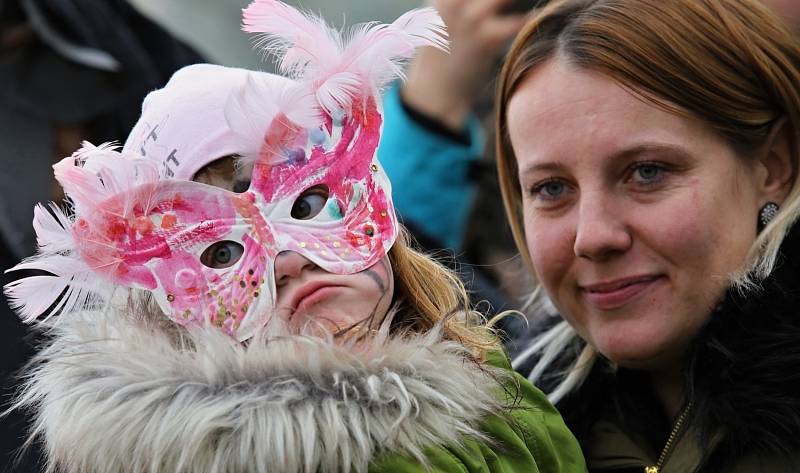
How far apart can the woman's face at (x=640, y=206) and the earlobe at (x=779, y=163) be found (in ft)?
0.06

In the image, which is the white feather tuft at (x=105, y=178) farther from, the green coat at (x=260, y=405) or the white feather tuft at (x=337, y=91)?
the white feather tuft at (x=337, y=91)

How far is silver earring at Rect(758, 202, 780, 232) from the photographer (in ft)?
Result: 7.77

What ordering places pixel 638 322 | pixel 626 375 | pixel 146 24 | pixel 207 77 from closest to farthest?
1. pixel 207 77
2. pixel 638 322
3. pixel 626 375
4. pixel 146 24

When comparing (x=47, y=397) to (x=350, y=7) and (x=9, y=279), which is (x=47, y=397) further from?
(x=350, y=7)

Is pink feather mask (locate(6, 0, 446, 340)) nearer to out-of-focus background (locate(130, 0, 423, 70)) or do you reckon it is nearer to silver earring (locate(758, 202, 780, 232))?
silver earring (locate(758, 202, 780, 232))

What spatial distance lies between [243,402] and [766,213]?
1.10 metres

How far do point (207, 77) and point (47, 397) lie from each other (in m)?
0.62

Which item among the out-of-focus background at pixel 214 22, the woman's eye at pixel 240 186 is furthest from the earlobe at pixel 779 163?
the out-of-focus background at pixel 214 22

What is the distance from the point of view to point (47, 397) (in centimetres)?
203

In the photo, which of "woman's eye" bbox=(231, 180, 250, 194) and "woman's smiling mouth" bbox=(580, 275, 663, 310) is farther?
"woman's smiling mouth" bbox=(580, 275, 663, 310)

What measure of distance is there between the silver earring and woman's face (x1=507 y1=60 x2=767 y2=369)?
0.5 inches

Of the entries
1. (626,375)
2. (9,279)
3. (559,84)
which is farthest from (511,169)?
(9,279)

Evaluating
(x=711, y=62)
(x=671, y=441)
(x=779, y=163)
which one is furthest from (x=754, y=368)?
(x=711, y=62)

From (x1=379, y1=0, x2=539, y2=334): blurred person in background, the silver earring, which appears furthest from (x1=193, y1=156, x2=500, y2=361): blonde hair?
(x1=379, y1=0, x2=539, y2=334): blurred person in background
